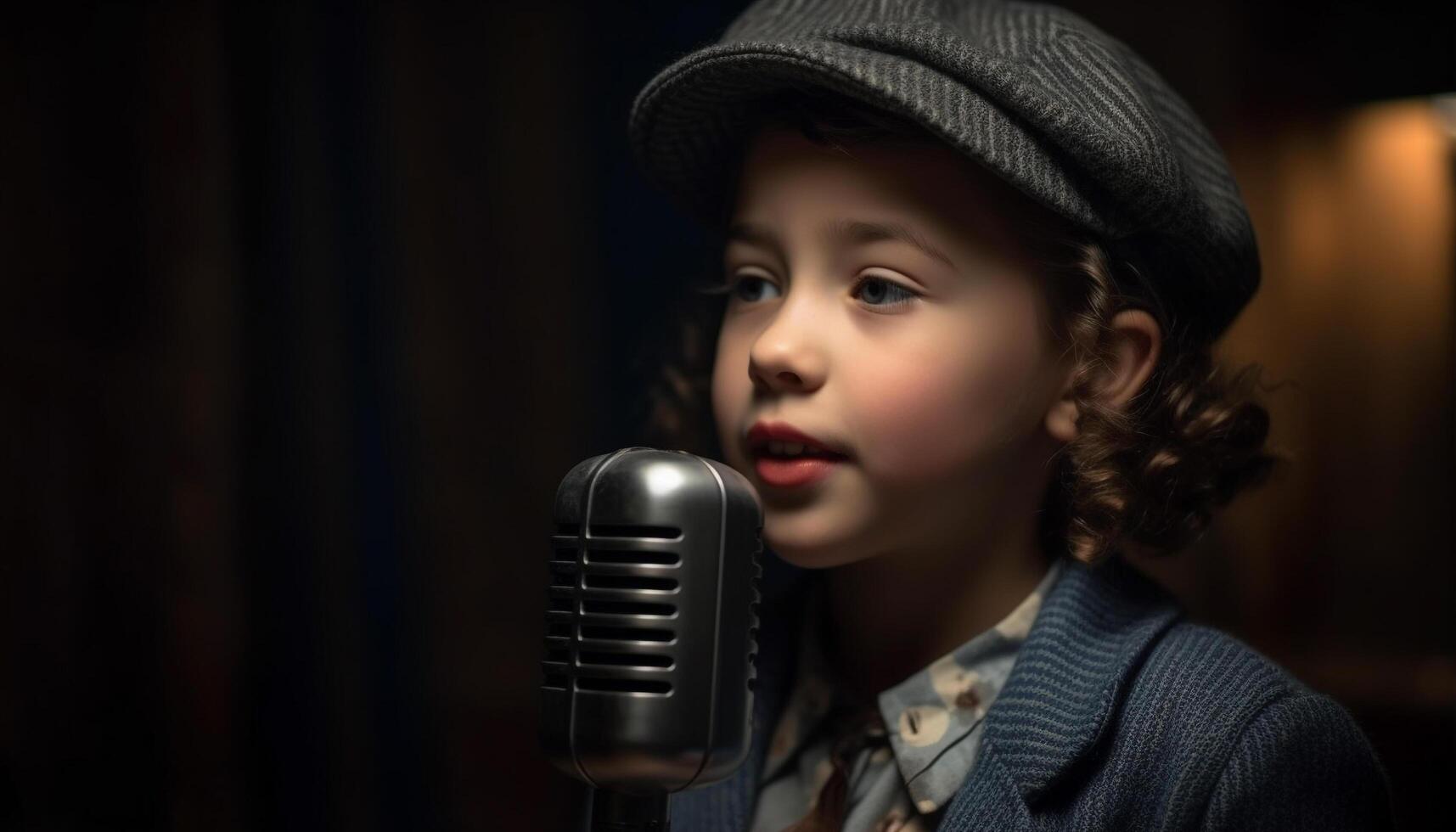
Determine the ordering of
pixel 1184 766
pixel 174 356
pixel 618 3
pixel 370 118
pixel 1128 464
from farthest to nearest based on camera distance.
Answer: pixel 618 3 → pixel 370 118 → pixel 174 356 → pixel 1128 464 → pixel 1184 766

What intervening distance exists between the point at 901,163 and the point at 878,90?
2.8 inches

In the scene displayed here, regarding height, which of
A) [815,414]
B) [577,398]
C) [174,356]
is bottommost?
[577,398]

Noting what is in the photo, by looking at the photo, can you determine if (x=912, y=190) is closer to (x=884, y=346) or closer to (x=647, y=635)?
(x=884, y=346)

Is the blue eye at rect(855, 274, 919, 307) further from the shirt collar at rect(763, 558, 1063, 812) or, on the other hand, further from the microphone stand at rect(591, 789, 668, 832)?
the microphone stand at rect(591, 789, 668, 832)

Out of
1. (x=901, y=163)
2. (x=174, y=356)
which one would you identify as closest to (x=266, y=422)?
(x=174, y=356)

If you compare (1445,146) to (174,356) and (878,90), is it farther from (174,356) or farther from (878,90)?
(174,356)

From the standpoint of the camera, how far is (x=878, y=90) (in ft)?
2.58

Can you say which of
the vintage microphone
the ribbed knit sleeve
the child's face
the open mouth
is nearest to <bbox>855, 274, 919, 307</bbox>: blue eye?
the child's face

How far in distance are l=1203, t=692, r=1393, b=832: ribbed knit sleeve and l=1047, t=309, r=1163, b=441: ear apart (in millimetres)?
227

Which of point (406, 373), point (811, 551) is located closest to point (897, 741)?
point (811, 551)

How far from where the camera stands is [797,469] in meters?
0.84

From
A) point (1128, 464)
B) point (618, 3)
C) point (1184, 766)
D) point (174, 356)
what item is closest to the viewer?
point (1184, 766)

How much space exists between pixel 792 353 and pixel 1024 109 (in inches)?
8.2

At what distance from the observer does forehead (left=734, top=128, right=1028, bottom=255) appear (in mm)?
842
